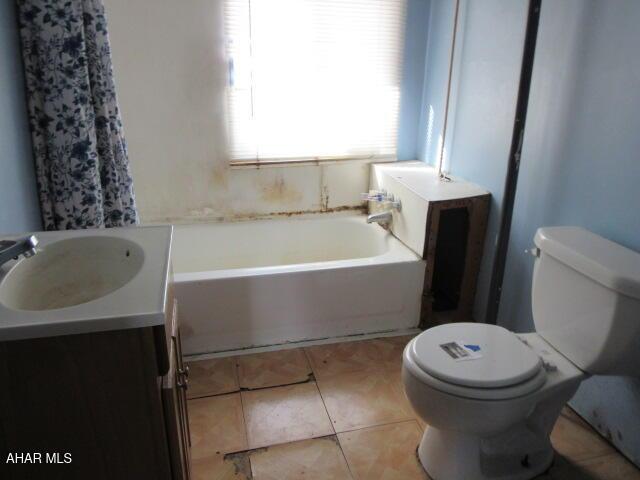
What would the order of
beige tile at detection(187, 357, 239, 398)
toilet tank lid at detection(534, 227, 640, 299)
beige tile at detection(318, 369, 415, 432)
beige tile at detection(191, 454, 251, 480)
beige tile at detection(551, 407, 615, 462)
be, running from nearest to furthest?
toilet tank lid at detection(534, 227, 640, 299) < beige tile at detection(191, 454, 251, 480) < beige tile at detection(551, 407, 615, 462) < beige tile at detection(318, 369, 415, 432) < beige tile at detection(187, 357, 239, 398)

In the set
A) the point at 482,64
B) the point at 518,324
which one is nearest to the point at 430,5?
the point at 482,64

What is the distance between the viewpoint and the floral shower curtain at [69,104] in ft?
5.17

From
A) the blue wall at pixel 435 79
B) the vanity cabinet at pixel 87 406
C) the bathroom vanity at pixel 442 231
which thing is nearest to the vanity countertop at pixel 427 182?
the bathroom vanity at pixel 442 231

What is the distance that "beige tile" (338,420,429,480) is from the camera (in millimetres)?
1651

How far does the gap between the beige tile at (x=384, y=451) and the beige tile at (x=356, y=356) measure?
378 millimetres

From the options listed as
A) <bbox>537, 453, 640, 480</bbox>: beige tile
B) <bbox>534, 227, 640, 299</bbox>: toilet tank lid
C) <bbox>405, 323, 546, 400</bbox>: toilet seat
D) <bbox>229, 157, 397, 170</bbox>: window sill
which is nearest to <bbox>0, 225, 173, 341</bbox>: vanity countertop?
<bbox>405, 323, 546, 400</bbox>: toilet seat

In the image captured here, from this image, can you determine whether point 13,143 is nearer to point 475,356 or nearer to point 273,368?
point 273,368

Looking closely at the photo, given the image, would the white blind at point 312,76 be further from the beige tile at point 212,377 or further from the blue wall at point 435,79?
the beige tile at point 212,377

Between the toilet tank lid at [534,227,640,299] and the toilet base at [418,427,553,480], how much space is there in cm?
63

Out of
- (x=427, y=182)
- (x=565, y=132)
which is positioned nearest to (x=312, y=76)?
(x=427, y=182)

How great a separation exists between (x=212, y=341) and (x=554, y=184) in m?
1.65

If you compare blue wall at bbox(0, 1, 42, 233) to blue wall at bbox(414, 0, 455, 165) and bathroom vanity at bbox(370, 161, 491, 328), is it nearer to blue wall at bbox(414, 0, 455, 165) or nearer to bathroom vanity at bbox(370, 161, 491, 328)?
bathroom vanity at bbox(370, 161, 491, 328)

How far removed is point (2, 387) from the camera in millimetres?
892

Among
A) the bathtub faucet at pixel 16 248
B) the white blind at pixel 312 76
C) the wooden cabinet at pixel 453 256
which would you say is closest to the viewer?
the bathtub faucet at pixel 16 248
